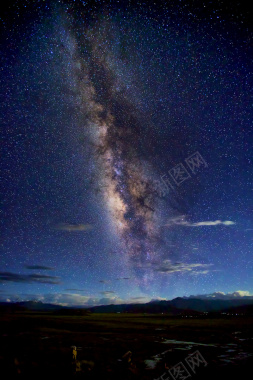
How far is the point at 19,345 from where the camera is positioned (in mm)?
24125

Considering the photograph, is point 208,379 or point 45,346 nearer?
point 208,379

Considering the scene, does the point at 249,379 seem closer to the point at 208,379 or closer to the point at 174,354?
the point at 208,379

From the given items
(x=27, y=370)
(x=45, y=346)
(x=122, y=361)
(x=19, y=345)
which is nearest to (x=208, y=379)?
(x=122, y=361)

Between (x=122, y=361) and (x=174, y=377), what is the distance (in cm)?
509

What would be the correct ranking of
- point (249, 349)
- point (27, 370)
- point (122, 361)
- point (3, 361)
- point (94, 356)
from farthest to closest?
1. point (249, 349)
2. point (94, 356)
3. point (122, 361)
4. point (3, 361)
5. point (27, 370)

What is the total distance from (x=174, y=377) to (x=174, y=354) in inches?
266

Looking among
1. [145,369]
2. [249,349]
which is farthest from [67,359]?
[249,349]

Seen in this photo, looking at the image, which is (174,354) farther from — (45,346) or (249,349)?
(45,346)

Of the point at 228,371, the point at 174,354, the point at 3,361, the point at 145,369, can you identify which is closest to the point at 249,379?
the point at 228,371

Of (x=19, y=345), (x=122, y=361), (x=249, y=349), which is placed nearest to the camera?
(x=122, y=361)

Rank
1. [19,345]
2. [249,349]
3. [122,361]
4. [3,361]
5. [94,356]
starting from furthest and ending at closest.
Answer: [19,345] < [249,349] < [94,356] < [122,361] < [3,361]

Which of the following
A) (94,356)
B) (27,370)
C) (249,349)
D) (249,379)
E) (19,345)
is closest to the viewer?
(249,379)

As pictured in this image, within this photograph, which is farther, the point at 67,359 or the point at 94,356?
the point at 94,356

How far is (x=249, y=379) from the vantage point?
14031mm
